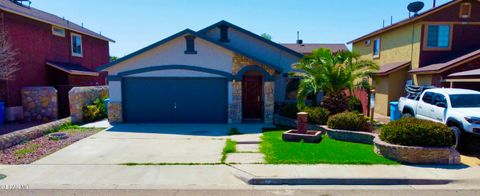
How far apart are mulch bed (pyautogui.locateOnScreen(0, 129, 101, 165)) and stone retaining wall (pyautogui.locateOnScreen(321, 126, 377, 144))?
949 centimetres

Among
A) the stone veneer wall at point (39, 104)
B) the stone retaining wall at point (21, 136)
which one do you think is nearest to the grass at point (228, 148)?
the stone retaining wall at point (21, 136)

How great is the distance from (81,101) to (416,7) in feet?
71.3

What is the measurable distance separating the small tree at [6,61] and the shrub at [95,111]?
371 centimetres

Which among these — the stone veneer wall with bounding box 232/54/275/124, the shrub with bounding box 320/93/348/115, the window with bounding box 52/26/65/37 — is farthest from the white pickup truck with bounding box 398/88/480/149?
the window with bounding box 52/26/65/37

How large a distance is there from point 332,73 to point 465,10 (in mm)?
9725

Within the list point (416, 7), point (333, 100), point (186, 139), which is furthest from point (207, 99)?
point (416, 7)

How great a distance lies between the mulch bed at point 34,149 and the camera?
761 cm

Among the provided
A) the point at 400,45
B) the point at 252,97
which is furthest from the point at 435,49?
the point at 252,97

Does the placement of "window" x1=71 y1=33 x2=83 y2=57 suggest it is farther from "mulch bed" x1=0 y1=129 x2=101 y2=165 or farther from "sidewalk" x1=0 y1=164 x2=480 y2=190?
"sidewalk" x1=0 y1=164 x2=480 y2=190

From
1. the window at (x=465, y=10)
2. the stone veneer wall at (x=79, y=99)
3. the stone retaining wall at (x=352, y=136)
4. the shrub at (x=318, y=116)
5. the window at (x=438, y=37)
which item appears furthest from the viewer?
the window at (x=438, y=37)

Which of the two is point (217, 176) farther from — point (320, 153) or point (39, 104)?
point (39, 104)

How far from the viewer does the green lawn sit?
720cm

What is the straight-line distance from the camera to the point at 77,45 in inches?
790

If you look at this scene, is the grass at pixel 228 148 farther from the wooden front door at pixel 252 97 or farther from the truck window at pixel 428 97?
the truck window at pixel 428 97
